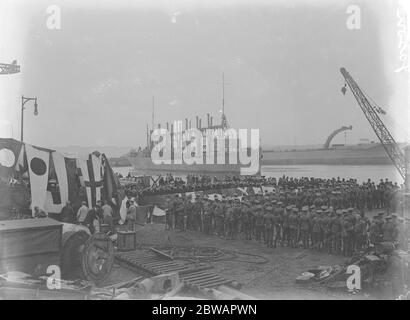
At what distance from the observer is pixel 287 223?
31.7ft

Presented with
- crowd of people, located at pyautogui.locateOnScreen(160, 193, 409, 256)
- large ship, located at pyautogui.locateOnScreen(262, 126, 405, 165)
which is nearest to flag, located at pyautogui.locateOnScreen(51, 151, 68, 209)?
crowd of people, located at pyautogui.locateOnScreen(160, 193, 409, 256)

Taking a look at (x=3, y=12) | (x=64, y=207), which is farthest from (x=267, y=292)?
(x=3, y=12)

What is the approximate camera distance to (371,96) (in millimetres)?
10039

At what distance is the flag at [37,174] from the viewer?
8.83 metres

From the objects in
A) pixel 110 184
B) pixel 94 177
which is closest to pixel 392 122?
pixel 110 184

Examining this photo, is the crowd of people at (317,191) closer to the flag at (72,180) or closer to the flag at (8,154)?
the flag at (72,180)

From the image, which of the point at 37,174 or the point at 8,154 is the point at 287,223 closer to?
the point at 37,174

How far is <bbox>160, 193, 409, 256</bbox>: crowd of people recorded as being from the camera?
8.46m

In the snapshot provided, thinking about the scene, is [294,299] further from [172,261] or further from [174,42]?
[174,42]

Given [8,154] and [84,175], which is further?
[84,175]

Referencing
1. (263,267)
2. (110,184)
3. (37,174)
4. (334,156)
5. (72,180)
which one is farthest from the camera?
(334,156)

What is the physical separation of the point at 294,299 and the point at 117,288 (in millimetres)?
3151

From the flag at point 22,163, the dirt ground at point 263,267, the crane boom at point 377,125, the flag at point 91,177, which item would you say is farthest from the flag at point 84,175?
the crane boom at point 377,125

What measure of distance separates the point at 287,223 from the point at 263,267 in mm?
1810
